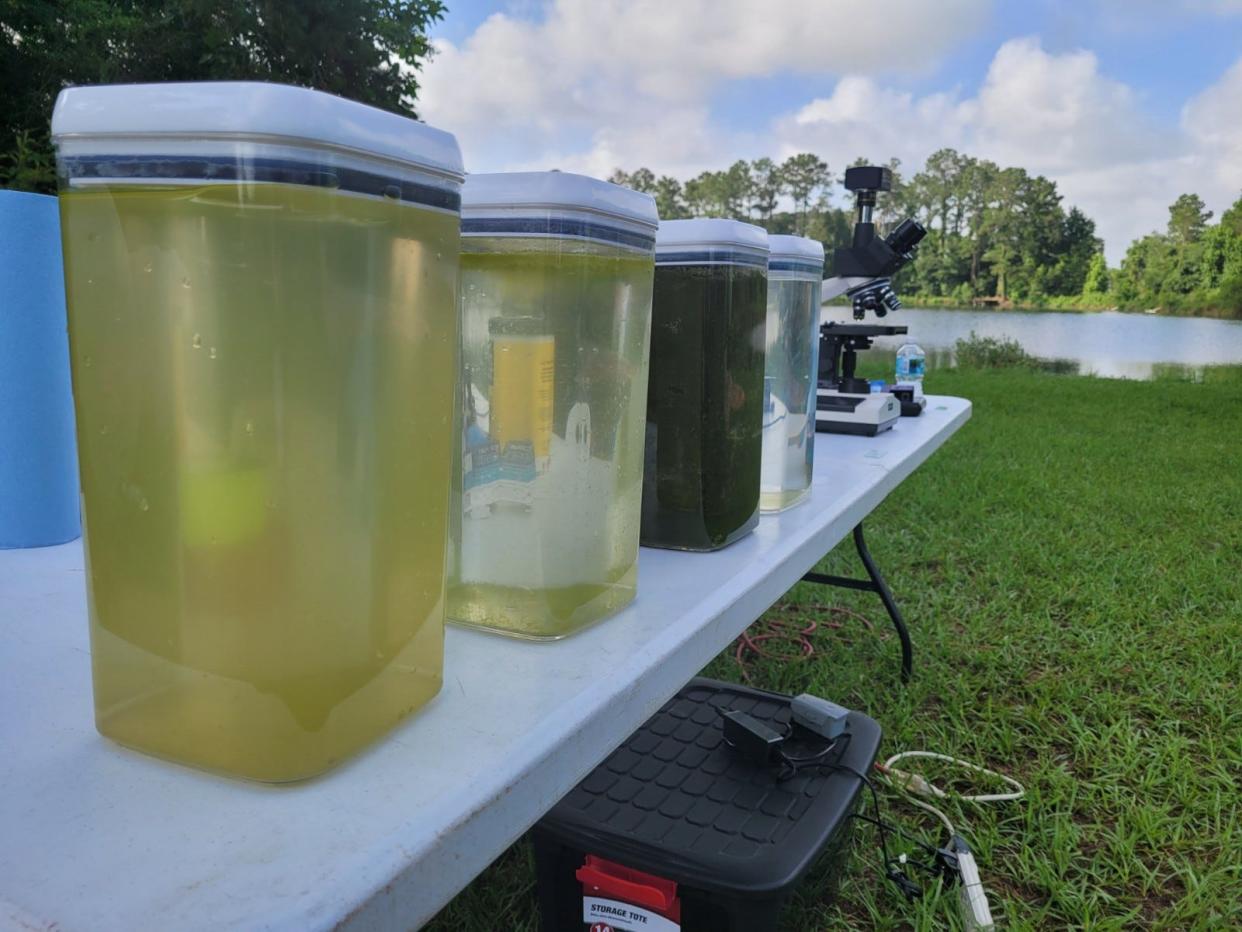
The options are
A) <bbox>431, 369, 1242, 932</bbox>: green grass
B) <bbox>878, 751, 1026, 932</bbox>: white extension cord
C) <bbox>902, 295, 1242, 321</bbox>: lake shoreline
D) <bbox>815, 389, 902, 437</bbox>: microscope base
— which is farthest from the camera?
<bbox>902, 295, 1242, 321</bbox>: lake shoreline

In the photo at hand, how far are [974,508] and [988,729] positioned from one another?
213cm

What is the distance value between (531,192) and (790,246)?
0.55 meters

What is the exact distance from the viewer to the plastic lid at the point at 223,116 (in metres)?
0.40

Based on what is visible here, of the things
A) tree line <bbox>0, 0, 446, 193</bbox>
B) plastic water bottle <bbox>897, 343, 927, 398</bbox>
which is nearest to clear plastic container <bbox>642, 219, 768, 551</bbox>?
plastic water bottle <bbox>897, 343, 927, 398</bbox>

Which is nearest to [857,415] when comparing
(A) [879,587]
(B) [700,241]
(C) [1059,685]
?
(A) [879,587]

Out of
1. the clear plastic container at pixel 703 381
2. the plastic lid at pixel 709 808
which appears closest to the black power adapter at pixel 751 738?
the plastic lid at pixel 709 808

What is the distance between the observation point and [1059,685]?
225cm

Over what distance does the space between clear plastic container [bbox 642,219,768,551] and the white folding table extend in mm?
180

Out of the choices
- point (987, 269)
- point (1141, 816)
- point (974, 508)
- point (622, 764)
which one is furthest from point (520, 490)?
point (987, 269)

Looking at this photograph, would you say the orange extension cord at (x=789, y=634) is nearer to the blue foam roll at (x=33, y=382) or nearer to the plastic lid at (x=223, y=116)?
the blue foam roll at (x=33, y=382)

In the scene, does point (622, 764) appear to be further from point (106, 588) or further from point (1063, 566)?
point (1063, 566)

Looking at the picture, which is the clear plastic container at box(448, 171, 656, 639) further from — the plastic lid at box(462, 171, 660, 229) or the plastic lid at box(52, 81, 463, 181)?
the plastic lid at box(52, 81, 463, 181)

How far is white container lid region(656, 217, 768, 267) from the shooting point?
0.83 metres

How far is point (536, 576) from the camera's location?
0.67 m
